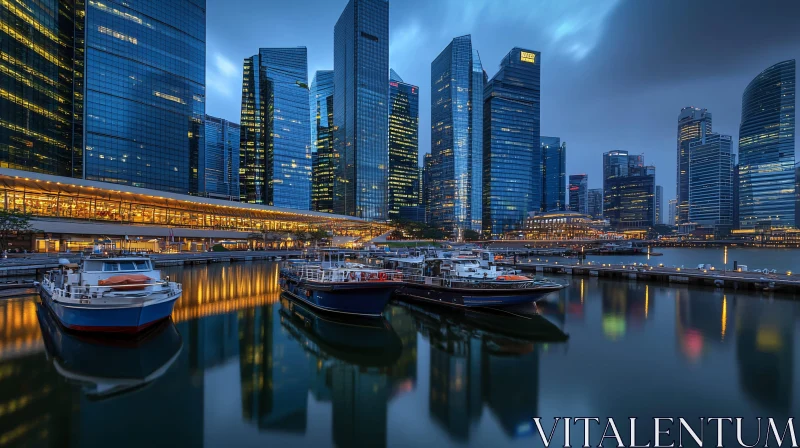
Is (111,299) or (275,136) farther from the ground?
(275,136)

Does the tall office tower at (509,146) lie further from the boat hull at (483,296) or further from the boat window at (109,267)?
the boat window at (109,267)

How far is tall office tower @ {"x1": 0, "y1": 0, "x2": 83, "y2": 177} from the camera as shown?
62.8 m

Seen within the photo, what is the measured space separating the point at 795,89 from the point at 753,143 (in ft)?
102

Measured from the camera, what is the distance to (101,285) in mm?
14836

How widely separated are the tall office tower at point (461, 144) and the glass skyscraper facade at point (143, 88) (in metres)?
107

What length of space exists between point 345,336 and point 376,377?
4955 millimetres

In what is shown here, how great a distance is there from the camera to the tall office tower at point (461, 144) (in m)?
159

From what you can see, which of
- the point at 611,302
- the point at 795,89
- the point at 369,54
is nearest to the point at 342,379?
the point at 611,302

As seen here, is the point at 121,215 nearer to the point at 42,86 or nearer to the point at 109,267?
the point at 42,86

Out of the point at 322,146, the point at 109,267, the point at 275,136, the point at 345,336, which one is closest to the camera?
the point at 109,267

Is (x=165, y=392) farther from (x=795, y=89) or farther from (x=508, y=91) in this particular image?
(x=795, y=89)

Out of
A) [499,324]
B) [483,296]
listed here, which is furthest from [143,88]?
[499,324]

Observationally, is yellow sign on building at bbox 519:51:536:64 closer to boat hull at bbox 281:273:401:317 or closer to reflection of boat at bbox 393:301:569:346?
reflection of boat at bbox 393:301:569:346

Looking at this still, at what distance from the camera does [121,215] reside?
62.6m
